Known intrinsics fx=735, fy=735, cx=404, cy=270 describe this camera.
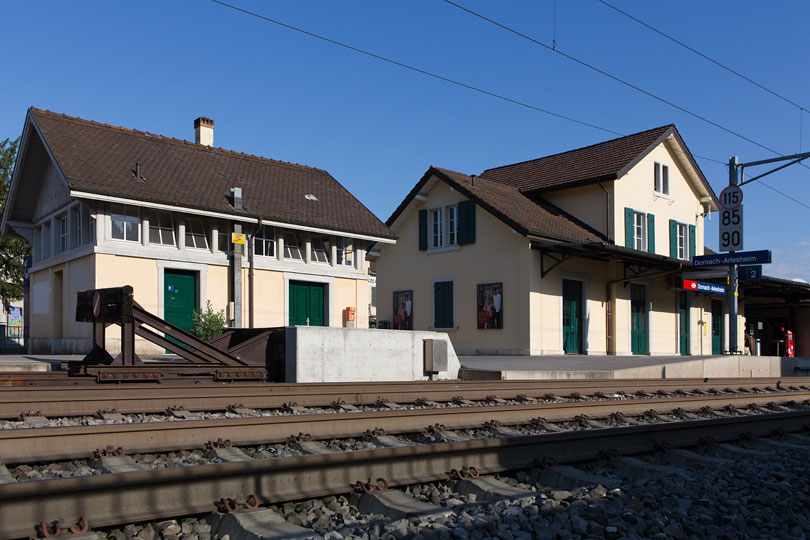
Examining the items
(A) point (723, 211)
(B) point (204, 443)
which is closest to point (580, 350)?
(A) point (723, 211)

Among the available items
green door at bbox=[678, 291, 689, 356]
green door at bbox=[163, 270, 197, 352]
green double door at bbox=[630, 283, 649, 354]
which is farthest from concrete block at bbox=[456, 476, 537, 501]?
green door at bbox=[678, 291, 689, 356]

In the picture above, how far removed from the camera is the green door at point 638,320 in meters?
28.9

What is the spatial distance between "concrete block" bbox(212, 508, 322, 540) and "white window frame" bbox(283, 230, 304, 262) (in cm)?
2036

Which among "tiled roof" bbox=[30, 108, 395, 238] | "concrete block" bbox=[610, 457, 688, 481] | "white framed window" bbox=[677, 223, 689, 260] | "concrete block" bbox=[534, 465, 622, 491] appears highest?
Answer: "tiled roof" bbox=[30, 108, 395, 238]

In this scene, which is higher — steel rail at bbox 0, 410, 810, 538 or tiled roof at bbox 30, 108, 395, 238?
tiled roof at bbox 30, 108, 395, 238

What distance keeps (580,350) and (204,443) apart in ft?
74.3

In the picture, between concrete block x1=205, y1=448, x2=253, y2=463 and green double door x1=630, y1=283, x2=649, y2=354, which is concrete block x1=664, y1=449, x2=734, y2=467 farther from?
green double door x1=630, y1=283, x2=649, y2=354

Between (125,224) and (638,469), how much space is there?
18.1 metres

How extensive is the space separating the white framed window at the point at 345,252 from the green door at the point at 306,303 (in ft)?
4.08

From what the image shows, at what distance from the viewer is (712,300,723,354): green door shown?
3400 centimetres

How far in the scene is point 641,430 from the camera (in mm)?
6344

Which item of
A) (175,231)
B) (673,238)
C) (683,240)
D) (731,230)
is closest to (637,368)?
(731,230)

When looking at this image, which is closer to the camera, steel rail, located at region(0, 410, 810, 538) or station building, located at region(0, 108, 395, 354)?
steel rail, located at region(0, 410, 810, 538)

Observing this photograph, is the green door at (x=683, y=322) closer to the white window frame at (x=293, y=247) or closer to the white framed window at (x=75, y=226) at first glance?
the white window frame at (x=293, y=247)
